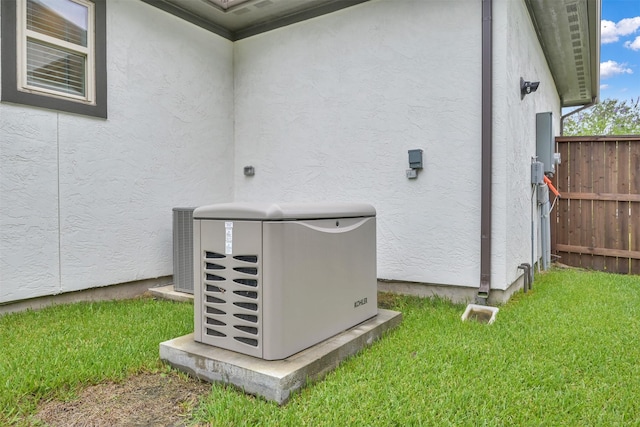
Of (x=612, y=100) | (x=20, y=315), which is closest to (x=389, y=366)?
(x=20, y=315)

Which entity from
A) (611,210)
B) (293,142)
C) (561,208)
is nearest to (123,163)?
(293,142)

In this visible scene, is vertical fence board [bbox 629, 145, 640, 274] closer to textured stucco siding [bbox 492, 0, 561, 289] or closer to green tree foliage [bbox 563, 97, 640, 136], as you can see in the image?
textured stucco siding [bbox 492, 0, 561, 289]

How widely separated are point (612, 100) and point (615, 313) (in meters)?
17.9

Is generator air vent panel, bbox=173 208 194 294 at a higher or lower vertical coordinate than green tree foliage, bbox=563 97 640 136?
lower

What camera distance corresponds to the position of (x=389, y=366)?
2240mm

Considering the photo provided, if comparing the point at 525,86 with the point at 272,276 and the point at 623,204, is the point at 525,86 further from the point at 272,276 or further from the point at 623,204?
the point at 272,276

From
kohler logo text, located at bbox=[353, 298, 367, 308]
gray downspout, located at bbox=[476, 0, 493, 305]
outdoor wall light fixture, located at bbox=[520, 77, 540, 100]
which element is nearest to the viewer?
kohler logo text, located at bbox=[353, 298, 367, 308]

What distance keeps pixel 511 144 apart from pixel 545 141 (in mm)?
1782

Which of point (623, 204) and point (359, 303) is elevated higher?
point (623, 204)

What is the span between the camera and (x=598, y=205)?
18.6 ft

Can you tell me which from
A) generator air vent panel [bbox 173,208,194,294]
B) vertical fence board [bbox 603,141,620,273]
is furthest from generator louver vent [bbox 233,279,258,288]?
vertical fence board [bbox 603,141,620,273]

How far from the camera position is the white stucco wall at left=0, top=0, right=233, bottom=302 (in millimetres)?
3350

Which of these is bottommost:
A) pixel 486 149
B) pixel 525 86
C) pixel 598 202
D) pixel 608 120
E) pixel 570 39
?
pixel 598 202

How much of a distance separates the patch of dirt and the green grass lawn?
0.28 ft
